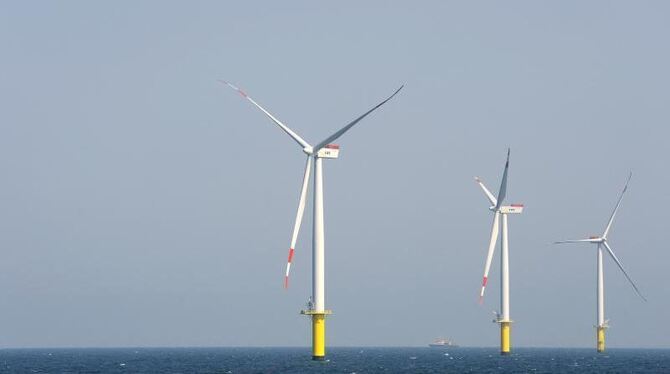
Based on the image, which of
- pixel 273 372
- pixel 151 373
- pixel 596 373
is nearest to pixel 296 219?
pixel 273 372

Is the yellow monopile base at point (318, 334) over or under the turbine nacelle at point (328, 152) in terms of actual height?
under

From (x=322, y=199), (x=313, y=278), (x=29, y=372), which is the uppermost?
(x=322, y=199)

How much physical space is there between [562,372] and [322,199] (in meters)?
55.0

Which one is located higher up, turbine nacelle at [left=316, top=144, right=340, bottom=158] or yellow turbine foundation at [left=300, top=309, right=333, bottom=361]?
turbine nacelle at [left=316, top=144, right=340, bottom=158]

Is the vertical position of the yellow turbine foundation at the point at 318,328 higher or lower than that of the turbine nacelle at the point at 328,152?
lower

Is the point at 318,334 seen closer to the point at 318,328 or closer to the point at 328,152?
the point at 318,328

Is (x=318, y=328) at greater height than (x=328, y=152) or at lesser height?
lesser

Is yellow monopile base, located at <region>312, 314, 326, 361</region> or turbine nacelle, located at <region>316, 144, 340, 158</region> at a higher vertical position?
turbine nacelle, located at <region>316, 144, 340, 158</region>

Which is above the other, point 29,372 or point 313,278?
point 313,278

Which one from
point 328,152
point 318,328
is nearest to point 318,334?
point 318,328

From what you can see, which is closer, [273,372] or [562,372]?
[273,372]

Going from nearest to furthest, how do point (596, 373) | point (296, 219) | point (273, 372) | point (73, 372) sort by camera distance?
point (296, 219)
point (273, 372)
point (596, 373)
point (73, 372)

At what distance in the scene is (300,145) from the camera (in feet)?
506

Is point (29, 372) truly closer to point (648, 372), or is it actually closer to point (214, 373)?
point (214, 373)
